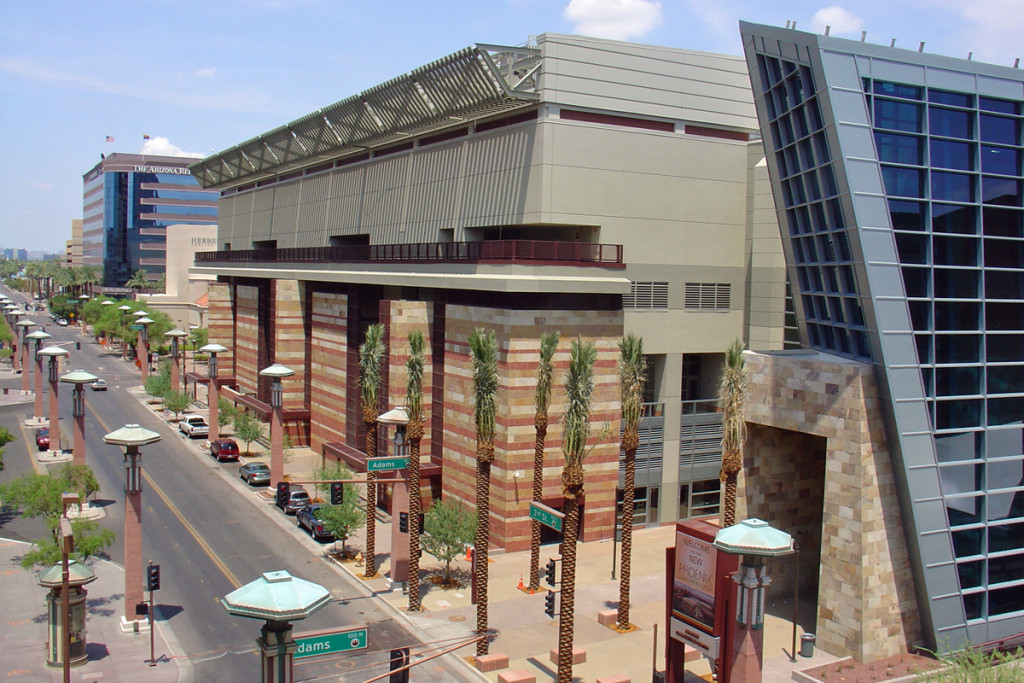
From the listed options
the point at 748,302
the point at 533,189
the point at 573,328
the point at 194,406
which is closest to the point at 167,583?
the point at 573,328

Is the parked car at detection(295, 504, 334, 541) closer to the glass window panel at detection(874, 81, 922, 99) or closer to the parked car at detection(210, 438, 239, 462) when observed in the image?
the parked car at detection(210, 438, 239, 462)

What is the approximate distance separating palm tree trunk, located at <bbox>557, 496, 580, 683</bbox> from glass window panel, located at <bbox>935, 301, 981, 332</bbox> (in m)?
15.3

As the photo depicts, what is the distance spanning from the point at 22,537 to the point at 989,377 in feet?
148

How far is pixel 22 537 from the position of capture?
4472 centimetres

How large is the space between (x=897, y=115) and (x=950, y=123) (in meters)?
2.42

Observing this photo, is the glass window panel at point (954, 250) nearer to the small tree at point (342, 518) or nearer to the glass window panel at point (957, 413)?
the glass window panel at point (957, 413)

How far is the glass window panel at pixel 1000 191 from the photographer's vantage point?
3316cm

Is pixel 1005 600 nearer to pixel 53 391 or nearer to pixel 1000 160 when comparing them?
pixel 1000 160

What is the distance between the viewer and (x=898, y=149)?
32.2 m

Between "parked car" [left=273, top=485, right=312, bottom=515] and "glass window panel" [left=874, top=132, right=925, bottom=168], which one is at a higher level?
"glass window panel" [left=874, top=132, right=925, bottom=168]

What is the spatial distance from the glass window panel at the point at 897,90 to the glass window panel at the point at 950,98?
53cm

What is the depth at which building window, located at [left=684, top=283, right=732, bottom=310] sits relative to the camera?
48.2m

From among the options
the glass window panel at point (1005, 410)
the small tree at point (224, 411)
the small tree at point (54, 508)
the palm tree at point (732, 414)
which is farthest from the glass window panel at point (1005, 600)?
the small tree at point (224, 411)

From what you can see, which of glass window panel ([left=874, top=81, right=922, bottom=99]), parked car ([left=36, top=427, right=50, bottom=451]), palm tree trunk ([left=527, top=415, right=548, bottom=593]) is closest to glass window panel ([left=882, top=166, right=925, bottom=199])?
glass window panel ([left=874, top=81, right=922, bottom=99])
